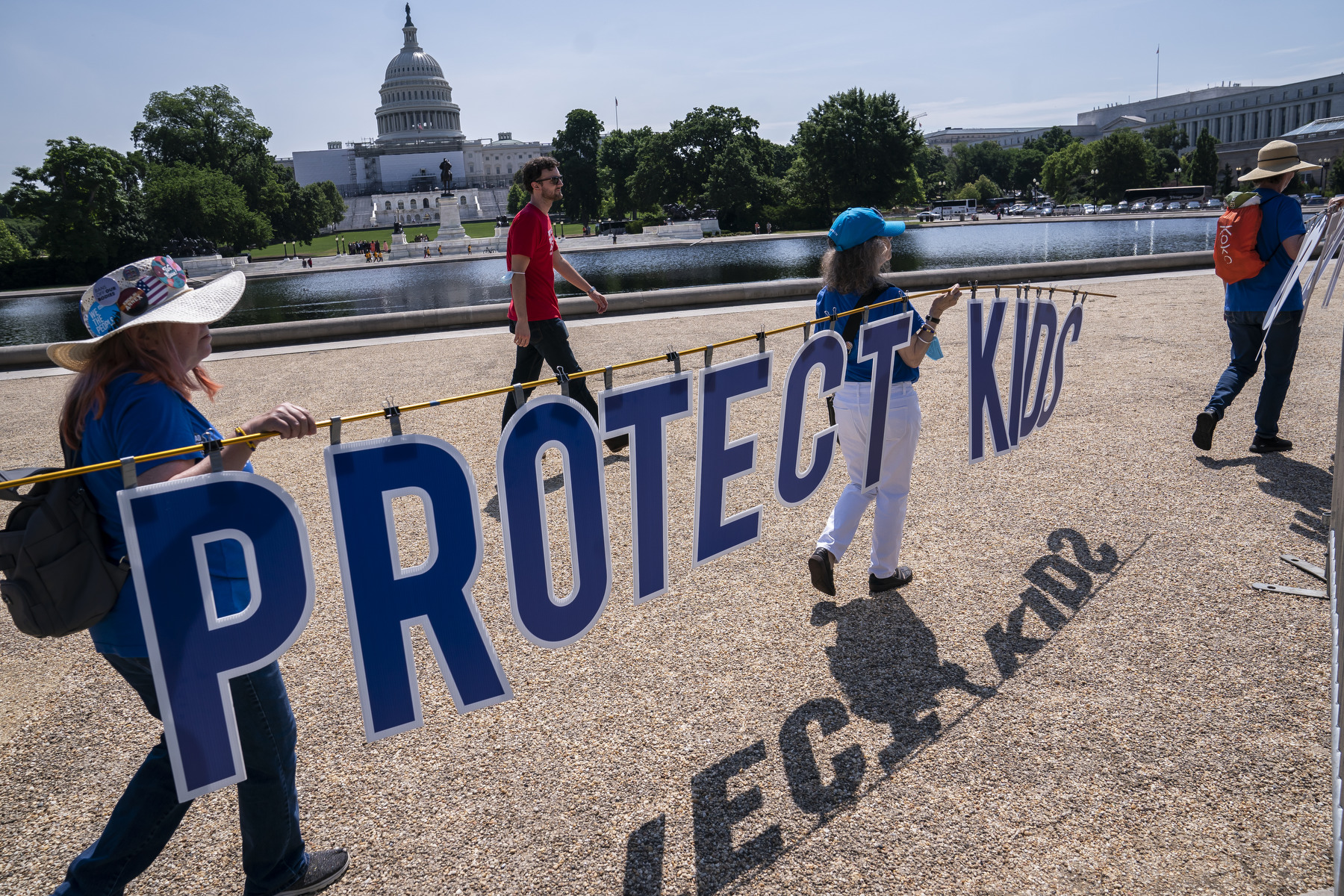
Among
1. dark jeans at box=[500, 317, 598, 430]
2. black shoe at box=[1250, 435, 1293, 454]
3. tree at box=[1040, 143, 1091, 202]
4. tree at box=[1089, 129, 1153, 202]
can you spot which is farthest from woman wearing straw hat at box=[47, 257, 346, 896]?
tree at box=[1040, 143, 1091, 202]

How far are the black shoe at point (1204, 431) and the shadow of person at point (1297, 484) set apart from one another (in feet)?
0.36

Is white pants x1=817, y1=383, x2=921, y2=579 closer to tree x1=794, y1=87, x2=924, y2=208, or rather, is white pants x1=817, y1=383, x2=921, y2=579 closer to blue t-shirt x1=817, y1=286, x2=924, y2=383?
blue t-shirt x1=817, y1=286, x2=924, y2=383

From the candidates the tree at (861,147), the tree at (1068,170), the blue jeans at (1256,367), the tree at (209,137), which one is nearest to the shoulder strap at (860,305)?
the blue jeans at (1256,367)

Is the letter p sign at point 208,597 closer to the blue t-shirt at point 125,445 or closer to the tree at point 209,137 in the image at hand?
the blue t-shirt at point 125,445

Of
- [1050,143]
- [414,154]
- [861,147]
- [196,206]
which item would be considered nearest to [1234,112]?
[1050,143]

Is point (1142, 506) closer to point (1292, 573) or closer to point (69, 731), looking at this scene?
point (1292, 573)

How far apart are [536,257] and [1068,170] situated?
112 meters

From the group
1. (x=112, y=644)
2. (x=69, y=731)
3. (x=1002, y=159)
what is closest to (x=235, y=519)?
(x=112, y=644)

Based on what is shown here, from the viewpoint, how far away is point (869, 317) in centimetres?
361

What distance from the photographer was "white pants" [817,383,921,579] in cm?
364

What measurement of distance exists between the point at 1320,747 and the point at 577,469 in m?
2.64

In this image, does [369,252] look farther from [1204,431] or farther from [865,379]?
[865,379]

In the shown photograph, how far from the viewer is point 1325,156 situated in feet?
307

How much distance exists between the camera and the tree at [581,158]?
315ft
